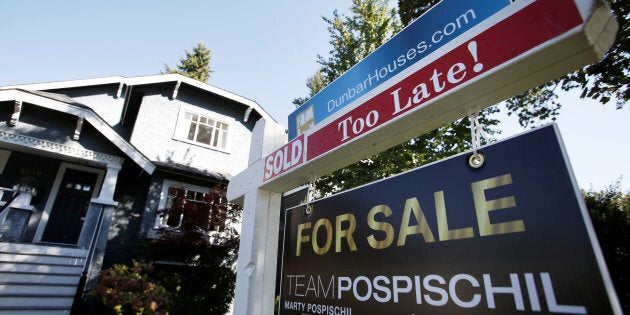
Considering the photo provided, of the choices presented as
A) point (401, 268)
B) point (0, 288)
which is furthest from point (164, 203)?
point (401, 268)

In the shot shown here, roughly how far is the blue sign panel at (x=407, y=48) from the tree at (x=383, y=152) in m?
7.63

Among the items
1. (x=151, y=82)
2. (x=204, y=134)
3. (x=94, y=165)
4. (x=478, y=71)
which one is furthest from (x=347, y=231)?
(x=151, y=82)

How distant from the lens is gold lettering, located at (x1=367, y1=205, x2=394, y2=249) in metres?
1.42

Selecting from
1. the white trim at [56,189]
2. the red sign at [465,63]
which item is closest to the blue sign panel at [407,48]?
the red sign at [465,63]

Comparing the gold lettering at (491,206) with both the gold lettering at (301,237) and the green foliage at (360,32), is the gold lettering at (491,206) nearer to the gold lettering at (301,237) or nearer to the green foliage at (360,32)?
the gold lettering at (301,237)

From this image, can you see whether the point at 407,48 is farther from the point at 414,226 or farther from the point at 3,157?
the point at 3,157

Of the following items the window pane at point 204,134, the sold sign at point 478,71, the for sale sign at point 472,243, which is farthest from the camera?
the window pane at point 204,134

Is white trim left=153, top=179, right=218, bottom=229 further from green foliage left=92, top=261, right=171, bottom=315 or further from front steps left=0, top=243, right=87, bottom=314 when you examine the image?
green foliage left=92, top=261, right=171, bottom=315

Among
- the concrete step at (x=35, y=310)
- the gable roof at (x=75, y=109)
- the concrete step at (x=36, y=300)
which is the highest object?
the gable roof at (x=75, y=109)

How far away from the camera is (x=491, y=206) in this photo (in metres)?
1.10

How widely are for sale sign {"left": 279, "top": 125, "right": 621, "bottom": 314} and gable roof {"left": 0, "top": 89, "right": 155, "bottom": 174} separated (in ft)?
31.9

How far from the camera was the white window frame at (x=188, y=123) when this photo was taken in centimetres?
1273

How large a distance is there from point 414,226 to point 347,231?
42 centimetres

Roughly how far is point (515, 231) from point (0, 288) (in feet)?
32.1
